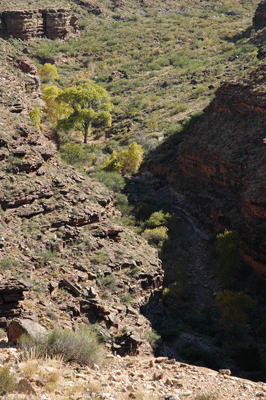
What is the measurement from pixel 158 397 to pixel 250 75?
106 feet

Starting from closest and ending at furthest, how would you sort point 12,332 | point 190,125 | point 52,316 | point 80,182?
point 12,332
point 52,316
point 80,182
point 190,125

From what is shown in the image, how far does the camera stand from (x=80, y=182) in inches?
818

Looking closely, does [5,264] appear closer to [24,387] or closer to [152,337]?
[24,387]

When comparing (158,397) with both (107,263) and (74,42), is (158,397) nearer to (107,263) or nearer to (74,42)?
(107,263)

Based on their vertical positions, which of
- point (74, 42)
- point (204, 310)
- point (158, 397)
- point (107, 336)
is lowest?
point (204, 310)

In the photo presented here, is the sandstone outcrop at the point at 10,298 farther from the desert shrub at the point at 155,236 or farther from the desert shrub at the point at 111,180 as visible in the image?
the desert shrub at the point at 111,180

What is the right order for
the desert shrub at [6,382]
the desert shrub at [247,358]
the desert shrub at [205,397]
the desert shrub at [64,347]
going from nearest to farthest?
the desert shrub at [6,382] < the desert shrub at [205,397] < the desert shrub at [64,347] < the desert shrub at [247,358]

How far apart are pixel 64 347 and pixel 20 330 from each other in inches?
52.8

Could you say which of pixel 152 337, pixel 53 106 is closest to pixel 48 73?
pixel 53 106

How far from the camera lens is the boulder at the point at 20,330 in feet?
35.4

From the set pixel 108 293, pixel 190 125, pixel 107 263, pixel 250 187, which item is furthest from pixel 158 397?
pixel 190 125

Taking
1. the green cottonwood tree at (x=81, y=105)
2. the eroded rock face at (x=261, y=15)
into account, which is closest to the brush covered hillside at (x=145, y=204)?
the eroded rock face at (x=261, y=15)

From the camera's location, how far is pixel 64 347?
10.7 meters

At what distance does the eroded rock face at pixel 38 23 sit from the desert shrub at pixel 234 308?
56657 millimetres
